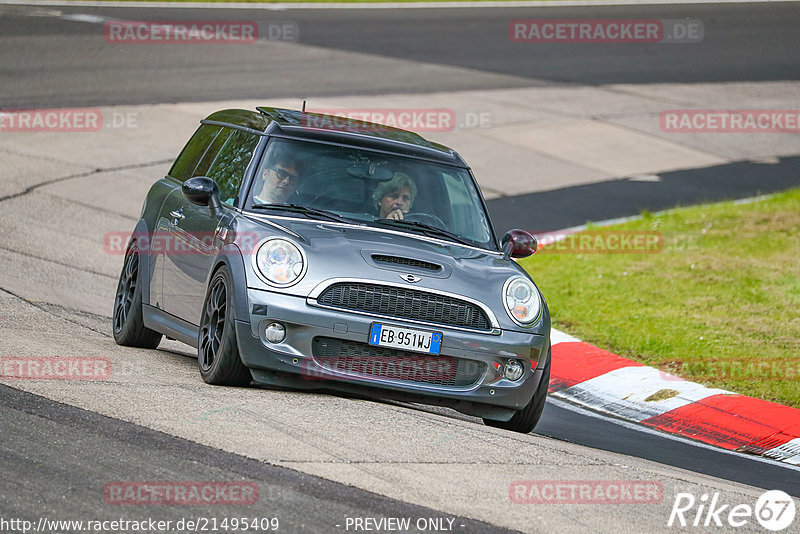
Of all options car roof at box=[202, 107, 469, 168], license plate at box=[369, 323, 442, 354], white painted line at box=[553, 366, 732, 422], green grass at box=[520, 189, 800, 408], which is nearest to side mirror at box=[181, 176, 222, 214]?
car roof at box=[202, 107, 469, 168]

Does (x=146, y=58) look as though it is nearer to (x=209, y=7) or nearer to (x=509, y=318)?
(x=209, y=7)

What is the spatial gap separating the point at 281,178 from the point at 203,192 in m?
0.50

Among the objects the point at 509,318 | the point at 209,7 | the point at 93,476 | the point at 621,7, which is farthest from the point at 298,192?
the point at 621,7

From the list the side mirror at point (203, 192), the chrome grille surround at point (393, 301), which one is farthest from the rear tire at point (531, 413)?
the side mirror at point (203, 192)

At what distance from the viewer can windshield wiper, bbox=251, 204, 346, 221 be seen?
7.57 metres

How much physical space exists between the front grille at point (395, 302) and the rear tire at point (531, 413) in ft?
2.35

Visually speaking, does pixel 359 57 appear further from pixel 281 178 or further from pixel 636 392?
pixel 281 178

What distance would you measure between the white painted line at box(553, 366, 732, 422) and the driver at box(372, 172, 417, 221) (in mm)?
2281

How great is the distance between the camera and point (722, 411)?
28.6 feet

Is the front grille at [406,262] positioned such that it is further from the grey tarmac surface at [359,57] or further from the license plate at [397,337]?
the grey tarmac surface at [359,57]

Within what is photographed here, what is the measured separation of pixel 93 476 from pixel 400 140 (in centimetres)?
381

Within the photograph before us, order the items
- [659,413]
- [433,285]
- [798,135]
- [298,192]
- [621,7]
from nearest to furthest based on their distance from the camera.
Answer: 1. [433,285]
2. [298,192]
3. [659,413]
4. [798,135]
5. [621,7]

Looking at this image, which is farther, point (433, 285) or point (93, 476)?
point (433, 285)

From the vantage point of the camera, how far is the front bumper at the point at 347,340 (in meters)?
6.82
